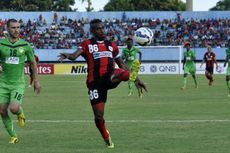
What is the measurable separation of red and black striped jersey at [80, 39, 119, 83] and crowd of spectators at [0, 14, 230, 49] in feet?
180

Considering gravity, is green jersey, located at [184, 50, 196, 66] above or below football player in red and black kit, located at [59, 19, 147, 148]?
below

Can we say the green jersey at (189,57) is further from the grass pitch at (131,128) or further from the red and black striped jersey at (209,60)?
the grass pitch at (131,128)

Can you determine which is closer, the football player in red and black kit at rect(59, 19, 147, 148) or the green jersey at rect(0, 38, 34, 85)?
the football player in red and black kit at rect(59, 19, 147, 148)

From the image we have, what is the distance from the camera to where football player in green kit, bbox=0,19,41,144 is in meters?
13.0

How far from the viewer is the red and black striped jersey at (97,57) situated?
12.4 metres

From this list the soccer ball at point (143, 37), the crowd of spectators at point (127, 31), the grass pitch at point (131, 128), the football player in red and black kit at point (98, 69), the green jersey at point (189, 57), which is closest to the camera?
the football player in red and black kit at point (98, 69)

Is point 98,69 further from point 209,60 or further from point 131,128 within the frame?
point 209,60

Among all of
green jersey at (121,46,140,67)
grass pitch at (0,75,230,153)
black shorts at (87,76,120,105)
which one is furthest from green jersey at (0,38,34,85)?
green jersey at (121,46,140,67)

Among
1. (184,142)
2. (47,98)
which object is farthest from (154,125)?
(47,98)

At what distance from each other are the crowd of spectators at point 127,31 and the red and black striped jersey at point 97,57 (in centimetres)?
5473

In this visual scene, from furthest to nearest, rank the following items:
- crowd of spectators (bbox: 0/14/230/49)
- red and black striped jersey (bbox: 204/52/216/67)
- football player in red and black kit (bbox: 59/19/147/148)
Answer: crowd of spectators (bbox: 0/14/230/49), red and black striped jersey (bbox: 204/52/216/67), football player in red and black kit (bbox: 59/19/147/148)

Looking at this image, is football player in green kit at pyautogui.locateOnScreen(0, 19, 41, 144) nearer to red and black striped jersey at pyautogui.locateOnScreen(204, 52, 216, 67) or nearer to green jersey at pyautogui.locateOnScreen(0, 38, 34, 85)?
green jersey at pyautogui.locateOnScreen(0, 38, 34, 85)

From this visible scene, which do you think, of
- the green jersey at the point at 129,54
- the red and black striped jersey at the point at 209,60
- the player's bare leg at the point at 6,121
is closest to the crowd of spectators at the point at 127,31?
the red and black striped jersey at the point at 209,60

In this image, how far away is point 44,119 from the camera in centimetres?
1864
